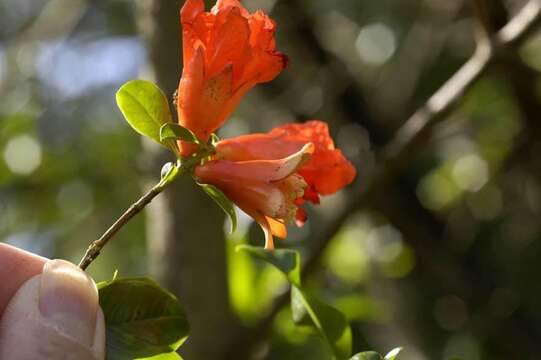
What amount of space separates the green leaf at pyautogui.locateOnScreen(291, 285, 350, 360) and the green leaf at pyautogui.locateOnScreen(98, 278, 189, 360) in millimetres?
135

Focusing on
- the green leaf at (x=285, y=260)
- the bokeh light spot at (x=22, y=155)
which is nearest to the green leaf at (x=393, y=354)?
the green leaf at (x=285, y=260)

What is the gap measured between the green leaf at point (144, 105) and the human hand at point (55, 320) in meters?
0.14

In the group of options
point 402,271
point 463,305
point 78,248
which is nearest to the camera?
point 463,305

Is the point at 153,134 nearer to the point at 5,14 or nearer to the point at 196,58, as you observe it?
the point at 196,58

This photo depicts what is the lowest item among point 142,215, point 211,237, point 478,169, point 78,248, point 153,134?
point 78,248

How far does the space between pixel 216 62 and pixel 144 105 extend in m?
0.08

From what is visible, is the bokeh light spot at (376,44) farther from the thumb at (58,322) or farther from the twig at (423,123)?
the thumb at (58,322)

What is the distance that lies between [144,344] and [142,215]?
2.06 m

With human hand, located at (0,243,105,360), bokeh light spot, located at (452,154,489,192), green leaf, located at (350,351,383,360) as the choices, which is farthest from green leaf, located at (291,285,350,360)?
bokeh light spot, located at (452,154,489,192)

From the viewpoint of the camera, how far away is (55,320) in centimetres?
83

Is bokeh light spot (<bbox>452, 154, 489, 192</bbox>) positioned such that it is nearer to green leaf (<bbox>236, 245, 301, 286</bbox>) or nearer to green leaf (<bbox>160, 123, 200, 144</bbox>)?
green leaf (<bbox>236, 245, 301, 286</bbox>)

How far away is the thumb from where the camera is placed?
811mm

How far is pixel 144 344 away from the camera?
850mm

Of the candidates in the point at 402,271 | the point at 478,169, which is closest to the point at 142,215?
the point at 402,271
